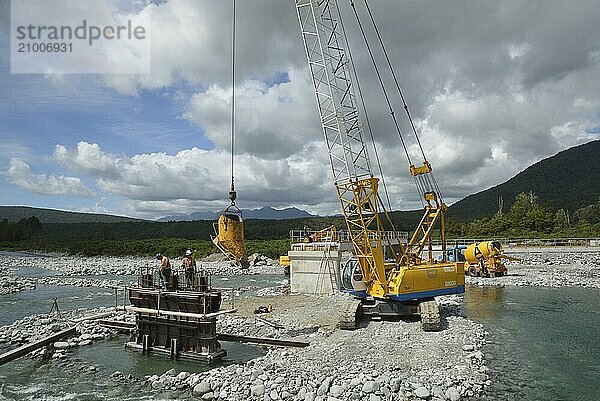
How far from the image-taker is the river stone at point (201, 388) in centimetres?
1166

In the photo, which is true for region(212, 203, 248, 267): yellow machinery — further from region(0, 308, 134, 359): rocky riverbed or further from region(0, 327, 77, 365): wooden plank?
region(0, 327, 77, 365): wooden plank

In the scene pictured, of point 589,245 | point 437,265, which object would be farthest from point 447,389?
point 589,245

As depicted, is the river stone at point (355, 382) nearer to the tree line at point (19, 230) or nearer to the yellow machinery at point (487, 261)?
the yellow machinery at point (487, 261)

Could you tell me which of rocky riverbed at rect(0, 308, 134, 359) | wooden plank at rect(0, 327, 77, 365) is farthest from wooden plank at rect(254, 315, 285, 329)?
wooden plank at rect(0, 327, 77, 365)

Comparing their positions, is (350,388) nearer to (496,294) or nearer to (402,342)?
(402,342)

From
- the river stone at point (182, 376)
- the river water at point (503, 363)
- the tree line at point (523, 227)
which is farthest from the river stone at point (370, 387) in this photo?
the tree line at point (523, 227)

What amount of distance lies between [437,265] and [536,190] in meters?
164

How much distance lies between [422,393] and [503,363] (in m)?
4.28

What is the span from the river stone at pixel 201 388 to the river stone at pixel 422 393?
4833mm

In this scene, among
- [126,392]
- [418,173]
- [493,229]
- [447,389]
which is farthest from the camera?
[493,229]

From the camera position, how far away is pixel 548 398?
37.3 feet

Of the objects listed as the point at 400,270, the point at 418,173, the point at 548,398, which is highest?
the point at 418,173

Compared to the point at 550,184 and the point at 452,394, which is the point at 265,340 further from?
the point at 550,184

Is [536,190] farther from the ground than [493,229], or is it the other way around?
[536,190]
